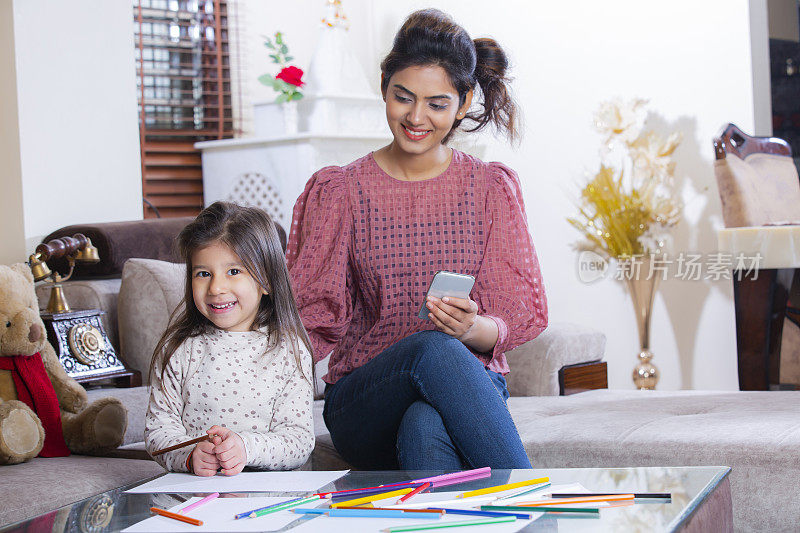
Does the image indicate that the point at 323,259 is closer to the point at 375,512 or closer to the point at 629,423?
the point at 629,423

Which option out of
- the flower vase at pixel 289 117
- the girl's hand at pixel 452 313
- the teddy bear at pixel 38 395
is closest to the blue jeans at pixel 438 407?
the girl's hand at pixel 452 313

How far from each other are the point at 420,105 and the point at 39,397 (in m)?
0.88

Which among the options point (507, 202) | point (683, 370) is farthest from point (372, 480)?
point (683, 370)

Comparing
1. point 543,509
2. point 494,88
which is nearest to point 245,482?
point 543,509

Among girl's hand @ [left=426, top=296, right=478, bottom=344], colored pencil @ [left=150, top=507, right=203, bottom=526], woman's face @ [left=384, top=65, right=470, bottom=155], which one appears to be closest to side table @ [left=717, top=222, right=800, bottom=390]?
woman's face @ [left=384, top=65, right=470, bottom=155]

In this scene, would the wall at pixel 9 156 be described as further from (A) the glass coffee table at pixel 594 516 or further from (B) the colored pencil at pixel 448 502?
(B) the colored pencil at pixel 448 502

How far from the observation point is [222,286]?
142 centimetres

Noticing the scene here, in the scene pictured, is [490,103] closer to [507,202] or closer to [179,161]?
[507,202]

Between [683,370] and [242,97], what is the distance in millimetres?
2225

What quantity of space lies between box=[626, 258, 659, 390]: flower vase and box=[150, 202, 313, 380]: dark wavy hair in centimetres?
235

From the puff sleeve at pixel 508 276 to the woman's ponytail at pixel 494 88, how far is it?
14 cm

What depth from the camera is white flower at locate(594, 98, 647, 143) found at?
3574 mm

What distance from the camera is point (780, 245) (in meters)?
2.84

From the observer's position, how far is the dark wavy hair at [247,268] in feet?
4.71
